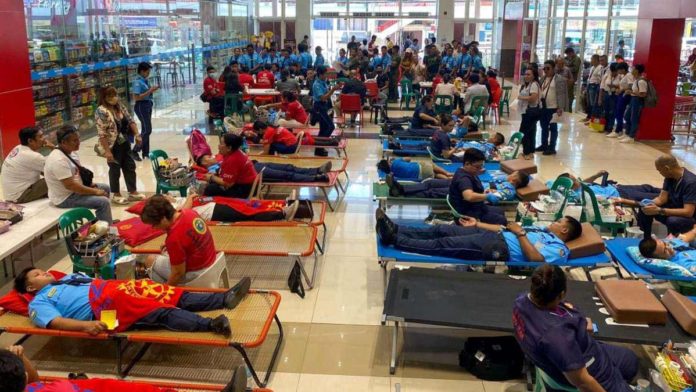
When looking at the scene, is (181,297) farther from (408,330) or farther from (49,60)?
(49,60)

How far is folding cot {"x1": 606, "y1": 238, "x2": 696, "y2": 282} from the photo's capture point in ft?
15.6

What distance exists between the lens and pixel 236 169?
259 inches

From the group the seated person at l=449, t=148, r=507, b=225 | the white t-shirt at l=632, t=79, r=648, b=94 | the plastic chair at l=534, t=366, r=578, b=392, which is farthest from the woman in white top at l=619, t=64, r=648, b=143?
the plastic chair at l=534, t=366, r=578, b=392

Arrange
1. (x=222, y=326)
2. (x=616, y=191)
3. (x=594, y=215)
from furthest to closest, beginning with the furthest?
1. (x=616, y=191)
2. (x=594, y=215)
3. (x=222, y=326)

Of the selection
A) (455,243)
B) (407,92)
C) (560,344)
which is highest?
(407,92)

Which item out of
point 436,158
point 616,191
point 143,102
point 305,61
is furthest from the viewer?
point 305,61

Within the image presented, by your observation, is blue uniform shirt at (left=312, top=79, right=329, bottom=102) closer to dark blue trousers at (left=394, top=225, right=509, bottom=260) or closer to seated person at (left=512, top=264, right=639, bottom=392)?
dark blue trousers at (left=394, top=225, right=509, bottom=260)

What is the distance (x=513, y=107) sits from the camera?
56.4 feet

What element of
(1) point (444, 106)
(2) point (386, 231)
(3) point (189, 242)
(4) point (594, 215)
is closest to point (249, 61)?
(1) point (444, 106)

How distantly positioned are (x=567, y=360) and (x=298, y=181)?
15.7 feet

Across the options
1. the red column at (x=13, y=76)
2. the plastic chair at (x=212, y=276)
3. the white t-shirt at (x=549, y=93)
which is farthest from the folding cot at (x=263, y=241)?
the white t-shirt at (x=549, y=93)

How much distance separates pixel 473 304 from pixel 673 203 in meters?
2.88

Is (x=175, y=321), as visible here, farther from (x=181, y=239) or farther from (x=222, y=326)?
(x=181, y=239)

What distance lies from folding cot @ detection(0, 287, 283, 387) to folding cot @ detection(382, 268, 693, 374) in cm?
82
